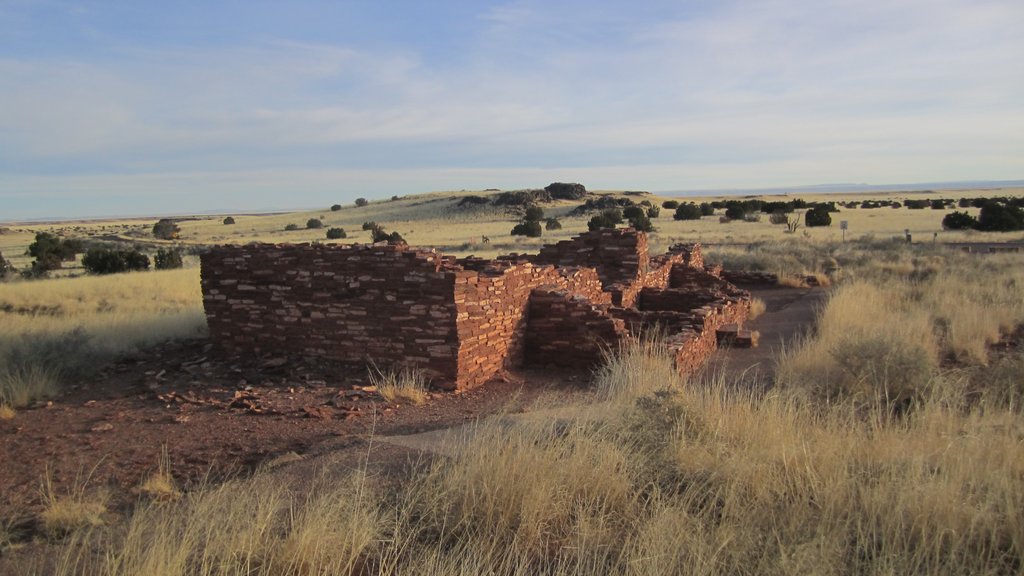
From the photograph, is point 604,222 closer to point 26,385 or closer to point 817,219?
point 817,219

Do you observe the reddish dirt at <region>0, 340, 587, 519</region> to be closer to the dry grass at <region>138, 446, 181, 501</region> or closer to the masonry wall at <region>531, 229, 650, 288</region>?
the dry grass at <region>138, 446, 181, 501</region>

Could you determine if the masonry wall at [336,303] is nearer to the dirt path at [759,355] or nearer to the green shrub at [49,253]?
the dirt path at [759,355]

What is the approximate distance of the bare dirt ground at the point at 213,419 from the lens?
210 inches

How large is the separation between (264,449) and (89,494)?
134cm

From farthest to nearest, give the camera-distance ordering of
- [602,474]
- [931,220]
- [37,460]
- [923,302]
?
Answer: [931,220], [923,302], [37,460], [602,474]

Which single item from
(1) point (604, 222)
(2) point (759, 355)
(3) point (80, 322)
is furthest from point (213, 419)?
(1) point (604, 222)

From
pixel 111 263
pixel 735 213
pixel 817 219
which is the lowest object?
pixel 111 263

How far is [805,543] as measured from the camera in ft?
10.2

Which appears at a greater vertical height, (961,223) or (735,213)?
(735,213)

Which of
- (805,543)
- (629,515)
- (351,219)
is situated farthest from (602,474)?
(351,219)

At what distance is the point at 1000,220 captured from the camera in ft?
112

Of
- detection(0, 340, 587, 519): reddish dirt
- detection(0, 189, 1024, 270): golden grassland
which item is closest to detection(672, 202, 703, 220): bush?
detection(0, 189, 1024, 270): golden grassland

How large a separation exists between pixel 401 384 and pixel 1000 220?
3791 cm

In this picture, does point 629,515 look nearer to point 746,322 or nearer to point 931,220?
point 746,322
